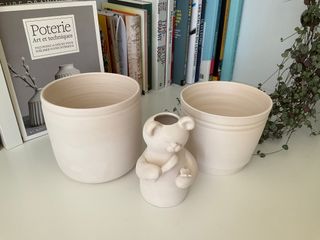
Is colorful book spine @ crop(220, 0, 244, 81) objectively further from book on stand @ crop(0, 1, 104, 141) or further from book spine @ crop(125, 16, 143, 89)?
book on stand @ crop(0, 1, 104, 141)

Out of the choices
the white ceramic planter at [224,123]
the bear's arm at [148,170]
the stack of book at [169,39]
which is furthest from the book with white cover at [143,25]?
the bear's arm at [148,170]

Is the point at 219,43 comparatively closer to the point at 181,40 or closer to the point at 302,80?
the point at 181,40

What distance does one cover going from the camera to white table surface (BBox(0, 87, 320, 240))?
1.26 feet

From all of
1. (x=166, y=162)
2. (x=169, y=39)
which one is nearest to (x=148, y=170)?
(x=166, y=162)

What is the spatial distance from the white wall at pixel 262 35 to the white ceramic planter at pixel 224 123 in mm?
296

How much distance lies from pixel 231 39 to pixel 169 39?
158mm

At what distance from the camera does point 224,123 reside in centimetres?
41

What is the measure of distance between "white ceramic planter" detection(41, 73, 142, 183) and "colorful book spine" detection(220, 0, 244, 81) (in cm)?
36

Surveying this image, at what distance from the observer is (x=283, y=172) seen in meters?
0.50

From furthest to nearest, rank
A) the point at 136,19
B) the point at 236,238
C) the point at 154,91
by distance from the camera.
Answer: the point at 154,91 → the point at 136,19 → the point at 236,238

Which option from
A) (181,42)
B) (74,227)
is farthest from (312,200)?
(181,42)

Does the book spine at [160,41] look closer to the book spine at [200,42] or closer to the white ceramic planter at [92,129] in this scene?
the book spine at [200,42]

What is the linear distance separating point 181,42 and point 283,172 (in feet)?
1.30

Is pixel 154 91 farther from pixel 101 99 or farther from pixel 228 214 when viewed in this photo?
pixel 228 214
